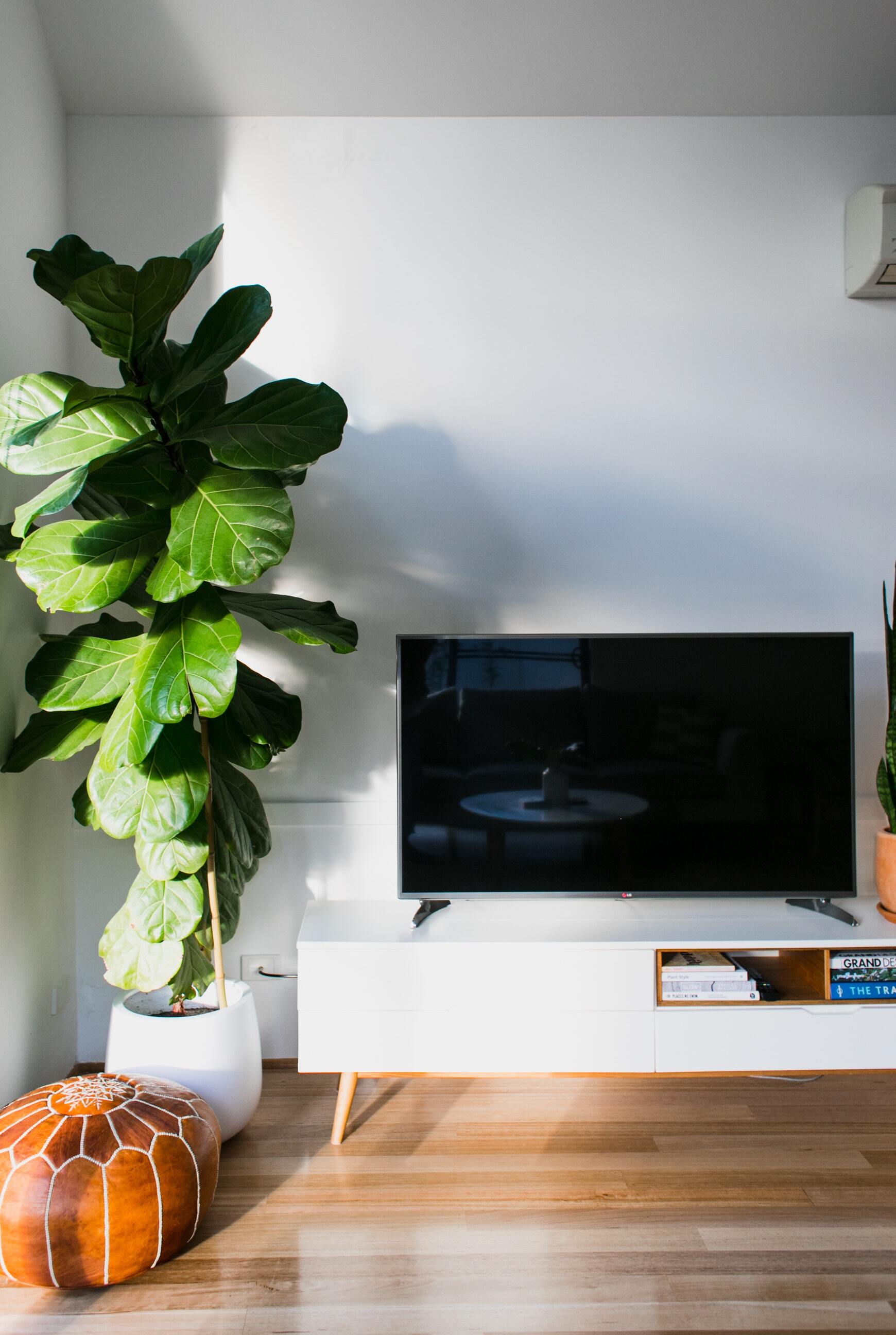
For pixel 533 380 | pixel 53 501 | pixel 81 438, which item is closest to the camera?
pixel 53 501

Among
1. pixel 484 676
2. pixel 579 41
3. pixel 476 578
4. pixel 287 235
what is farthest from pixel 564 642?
pixel 579 41

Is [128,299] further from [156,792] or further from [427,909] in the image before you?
[427,909]

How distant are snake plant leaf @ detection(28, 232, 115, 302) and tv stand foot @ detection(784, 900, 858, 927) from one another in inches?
82.1

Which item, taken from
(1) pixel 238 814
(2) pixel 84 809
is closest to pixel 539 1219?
(1) pixel 238 814

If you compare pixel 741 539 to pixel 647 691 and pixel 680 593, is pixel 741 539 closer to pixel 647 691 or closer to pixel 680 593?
pixel 680 593

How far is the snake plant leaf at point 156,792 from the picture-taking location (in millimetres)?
1657

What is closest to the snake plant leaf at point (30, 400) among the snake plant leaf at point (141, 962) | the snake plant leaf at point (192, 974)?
the snake plant leaf at point (141, 962)

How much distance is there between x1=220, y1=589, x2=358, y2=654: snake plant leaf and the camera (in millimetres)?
1877

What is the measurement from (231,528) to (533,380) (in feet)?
3.85

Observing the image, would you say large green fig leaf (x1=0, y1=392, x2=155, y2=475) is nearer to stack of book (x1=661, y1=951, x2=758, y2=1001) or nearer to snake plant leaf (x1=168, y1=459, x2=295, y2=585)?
snake plant leaf (x1=168, y1=459, x2=295, y2=585)

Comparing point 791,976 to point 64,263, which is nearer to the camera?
point 64,263

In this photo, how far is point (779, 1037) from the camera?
78.3 inches

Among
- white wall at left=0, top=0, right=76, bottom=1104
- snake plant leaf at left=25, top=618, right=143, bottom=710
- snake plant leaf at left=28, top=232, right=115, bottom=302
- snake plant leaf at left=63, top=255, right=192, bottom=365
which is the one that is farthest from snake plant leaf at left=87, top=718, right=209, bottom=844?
snake plant leaf at left=28, top=232, right=115, bottom=302

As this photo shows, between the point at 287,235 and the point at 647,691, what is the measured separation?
4.93ft
